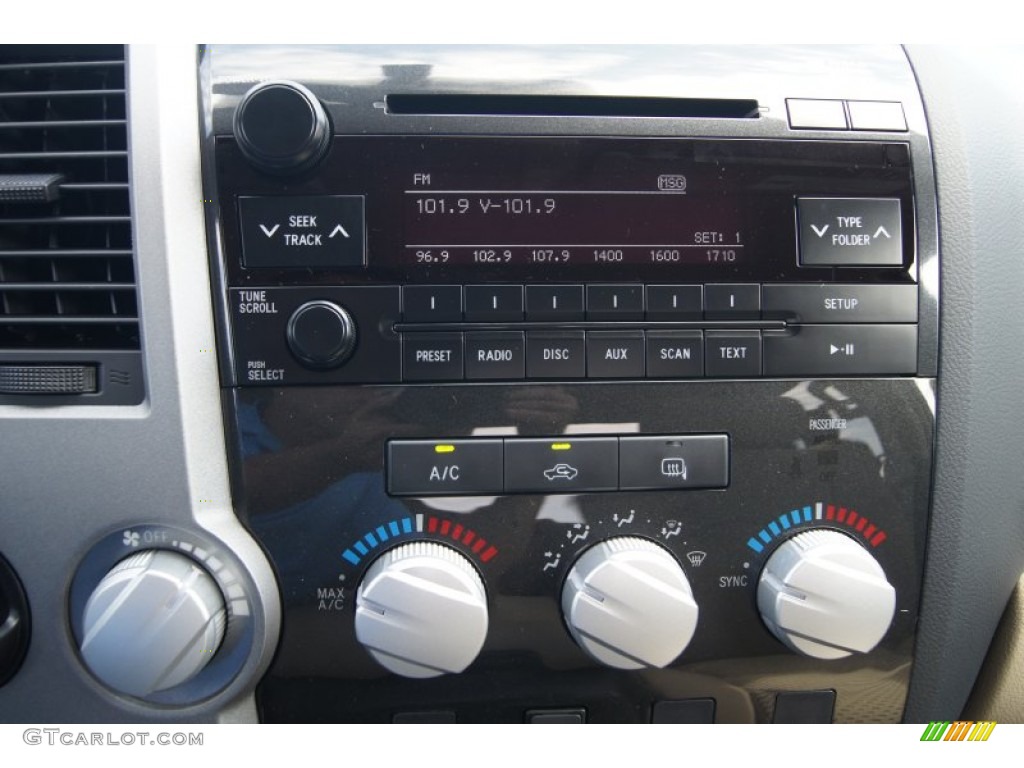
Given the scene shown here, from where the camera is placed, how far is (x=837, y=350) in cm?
78

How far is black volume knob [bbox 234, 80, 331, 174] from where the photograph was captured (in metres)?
0.71

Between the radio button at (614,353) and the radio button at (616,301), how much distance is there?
0.8 inches

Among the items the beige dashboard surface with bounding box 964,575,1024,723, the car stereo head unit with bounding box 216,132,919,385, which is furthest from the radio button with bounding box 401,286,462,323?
the beige dashboard surface with bounding box 964,575,1024,723

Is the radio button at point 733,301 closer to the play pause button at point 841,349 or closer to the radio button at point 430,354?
the play pause button at point 841,349

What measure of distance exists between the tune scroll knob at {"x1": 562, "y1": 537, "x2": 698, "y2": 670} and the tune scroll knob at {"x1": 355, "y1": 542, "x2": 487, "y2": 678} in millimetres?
106

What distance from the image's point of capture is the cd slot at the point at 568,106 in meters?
0.76

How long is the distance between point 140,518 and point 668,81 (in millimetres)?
721

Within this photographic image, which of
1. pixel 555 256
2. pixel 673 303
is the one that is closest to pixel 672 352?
pixel 673 303

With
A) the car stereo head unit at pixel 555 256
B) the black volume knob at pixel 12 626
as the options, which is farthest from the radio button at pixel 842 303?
the black volume knob at pixel 12 626

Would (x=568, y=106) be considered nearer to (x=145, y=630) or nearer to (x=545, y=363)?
(x=545, y=363)

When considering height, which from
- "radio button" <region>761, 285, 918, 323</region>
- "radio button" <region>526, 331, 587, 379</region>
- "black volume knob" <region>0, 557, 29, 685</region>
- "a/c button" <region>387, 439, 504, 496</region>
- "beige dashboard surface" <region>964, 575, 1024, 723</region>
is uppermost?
"radio button" <region>761, 285, 918, 323</region>

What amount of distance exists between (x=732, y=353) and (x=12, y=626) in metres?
0.83

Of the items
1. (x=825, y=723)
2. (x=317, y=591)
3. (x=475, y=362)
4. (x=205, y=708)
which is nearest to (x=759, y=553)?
(x=825, y=723)

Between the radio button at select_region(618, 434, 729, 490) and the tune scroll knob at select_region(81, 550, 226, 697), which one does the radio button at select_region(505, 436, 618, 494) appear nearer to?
the radio button at select_region(618, 434, 729, 490)
